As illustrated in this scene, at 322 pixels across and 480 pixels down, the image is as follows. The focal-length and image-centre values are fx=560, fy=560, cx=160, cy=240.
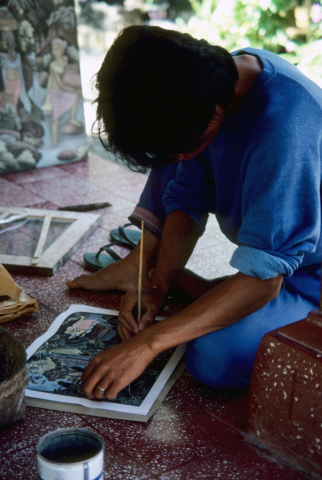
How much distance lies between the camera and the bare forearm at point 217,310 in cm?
147

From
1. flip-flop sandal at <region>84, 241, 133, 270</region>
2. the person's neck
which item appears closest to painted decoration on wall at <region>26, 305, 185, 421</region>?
flip-flop sandal at <region>84, 241, 133, 270</region>

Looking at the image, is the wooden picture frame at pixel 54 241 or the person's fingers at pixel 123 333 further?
the wooden picture frame at pixel 54 241

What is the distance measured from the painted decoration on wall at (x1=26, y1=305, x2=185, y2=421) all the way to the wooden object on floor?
0.34 m

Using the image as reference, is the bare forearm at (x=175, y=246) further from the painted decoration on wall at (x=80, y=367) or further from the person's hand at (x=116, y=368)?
the person's hand at (x=116, y=368)

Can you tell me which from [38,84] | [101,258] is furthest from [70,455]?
[38,84]

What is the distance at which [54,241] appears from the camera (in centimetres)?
277

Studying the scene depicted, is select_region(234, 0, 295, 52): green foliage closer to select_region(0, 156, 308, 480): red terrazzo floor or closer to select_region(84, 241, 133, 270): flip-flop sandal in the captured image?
select_region(84, 241, 133, 270): flip-flop sandal

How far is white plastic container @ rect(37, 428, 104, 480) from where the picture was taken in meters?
1.00

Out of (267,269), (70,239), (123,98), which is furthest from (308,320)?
(70,239)

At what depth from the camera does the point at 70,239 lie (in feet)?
9.00

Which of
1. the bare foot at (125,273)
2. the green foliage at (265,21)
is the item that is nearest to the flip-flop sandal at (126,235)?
the bare foot at (125,273)

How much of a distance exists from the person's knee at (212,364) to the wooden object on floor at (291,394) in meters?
0.19

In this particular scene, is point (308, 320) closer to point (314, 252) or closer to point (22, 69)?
point (314, 252)

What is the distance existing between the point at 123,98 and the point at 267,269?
55 centimetres
